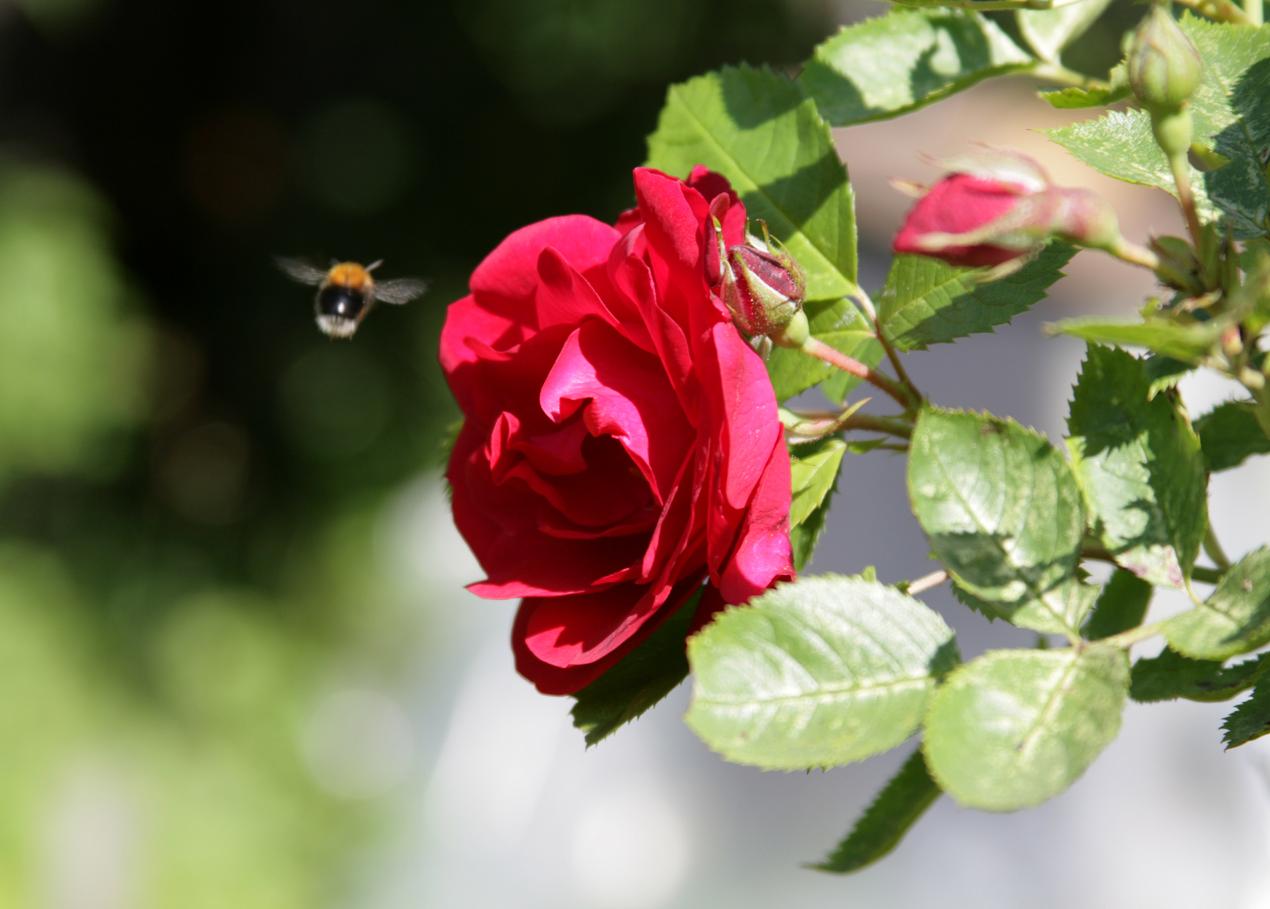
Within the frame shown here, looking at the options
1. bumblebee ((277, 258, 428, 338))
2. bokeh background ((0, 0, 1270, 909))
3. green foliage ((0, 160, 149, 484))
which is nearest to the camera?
bumblebee ((277, 258, 428, 338))

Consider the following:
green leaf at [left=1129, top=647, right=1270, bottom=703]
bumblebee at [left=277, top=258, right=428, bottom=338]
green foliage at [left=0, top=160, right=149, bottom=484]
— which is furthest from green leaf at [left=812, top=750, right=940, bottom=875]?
green foliage at [left=0, top=160, right=149, bottom=484]

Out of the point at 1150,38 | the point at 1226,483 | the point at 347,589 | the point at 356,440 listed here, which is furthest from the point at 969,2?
the point at 356,440

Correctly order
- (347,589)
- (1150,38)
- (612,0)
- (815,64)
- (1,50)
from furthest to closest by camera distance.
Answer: (1,50)
(347,589)
(612,0)
(815,64)
(1150,38)

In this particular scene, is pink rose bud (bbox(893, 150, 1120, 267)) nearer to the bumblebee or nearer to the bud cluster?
the bud cluster

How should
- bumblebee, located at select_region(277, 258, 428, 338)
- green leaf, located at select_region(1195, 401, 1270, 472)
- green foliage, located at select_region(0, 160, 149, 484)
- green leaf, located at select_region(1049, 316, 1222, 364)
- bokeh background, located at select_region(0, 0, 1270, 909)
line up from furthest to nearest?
green foliage, located at select_region(0, 160, 149, 484) → bokeh background, located at select_region(0, 0, 1270, 909) → bumblebee, located at select_region(277, 258, 428, 338) → green leaf, located at select_region(1195, 401, 1270, 472) → green leaf, located at select_region(1049, 316, 1222, 364)

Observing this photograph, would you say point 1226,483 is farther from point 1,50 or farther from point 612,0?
point 1,50

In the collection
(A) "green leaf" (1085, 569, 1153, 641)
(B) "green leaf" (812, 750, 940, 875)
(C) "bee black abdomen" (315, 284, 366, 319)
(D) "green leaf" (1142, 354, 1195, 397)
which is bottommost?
(C) "bee black abdomen" (315, 284, 366, 319)

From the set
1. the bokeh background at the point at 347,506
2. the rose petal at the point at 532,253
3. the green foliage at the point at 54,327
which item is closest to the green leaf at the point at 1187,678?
the rose petal at the point at 532,253
